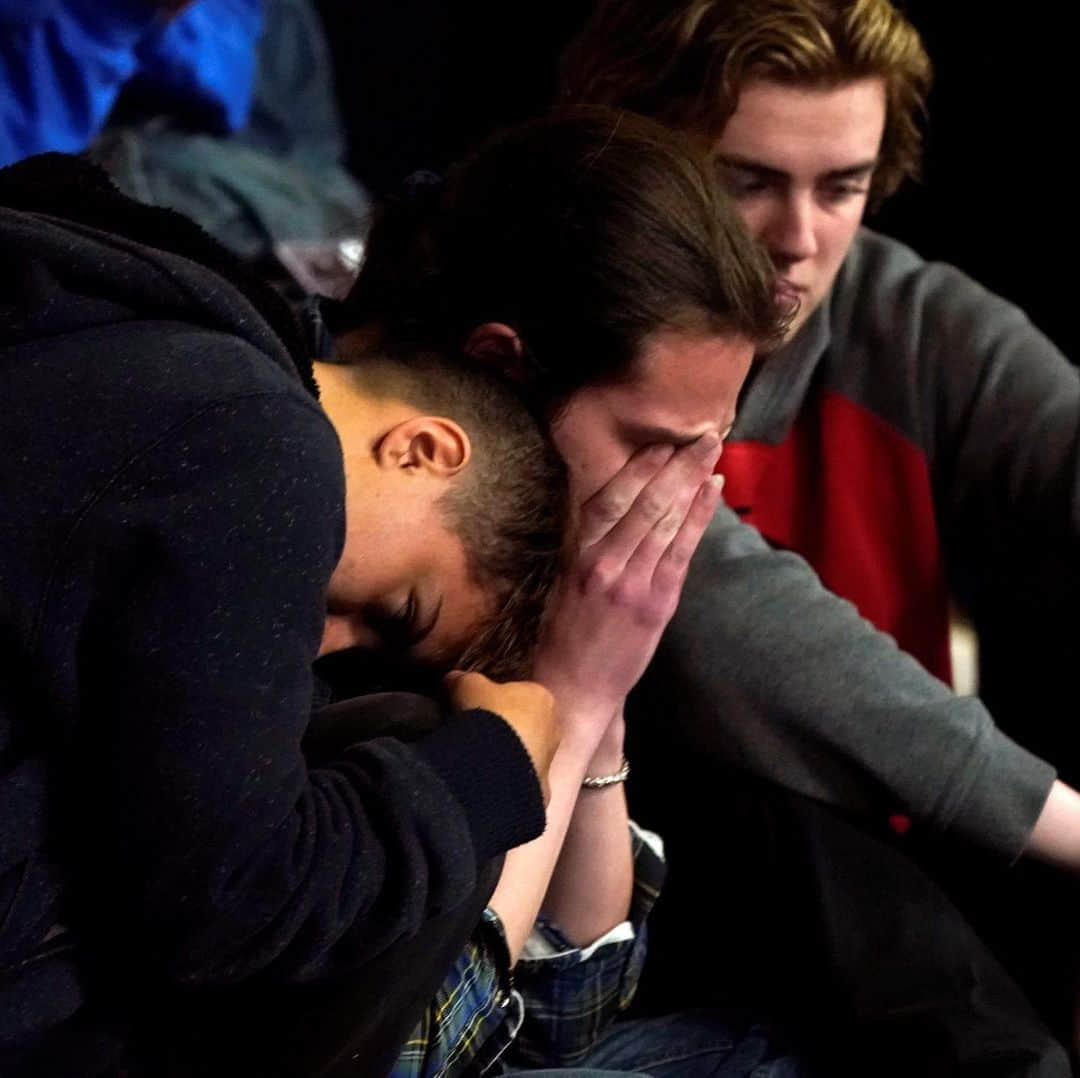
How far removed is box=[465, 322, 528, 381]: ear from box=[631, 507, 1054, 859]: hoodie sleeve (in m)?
0.23

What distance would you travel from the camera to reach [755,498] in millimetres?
1536

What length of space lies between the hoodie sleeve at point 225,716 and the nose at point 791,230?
67 cm

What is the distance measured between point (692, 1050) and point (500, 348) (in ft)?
1.62

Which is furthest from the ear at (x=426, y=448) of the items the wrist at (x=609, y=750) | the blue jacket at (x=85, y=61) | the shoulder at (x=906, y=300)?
the blue jacket at (x=85, y=61)

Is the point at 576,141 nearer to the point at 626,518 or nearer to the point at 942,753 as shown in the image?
the point at 626,518

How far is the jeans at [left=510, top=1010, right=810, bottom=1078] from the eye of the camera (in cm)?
114

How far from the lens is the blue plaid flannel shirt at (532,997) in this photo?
3.29 ft

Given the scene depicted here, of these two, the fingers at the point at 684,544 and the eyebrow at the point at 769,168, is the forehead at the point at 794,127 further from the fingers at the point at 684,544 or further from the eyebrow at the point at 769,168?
the fingers at the point at 684,544

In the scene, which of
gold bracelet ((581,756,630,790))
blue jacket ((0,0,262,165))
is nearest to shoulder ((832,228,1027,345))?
gold bracelet ((581,756,630,790))

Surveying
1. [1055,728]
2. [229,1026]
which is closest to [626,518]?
[229,1026]

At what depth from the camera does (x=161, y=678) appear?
78 centimetres

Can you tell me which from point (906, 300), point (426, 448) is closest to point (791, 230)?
point (906, 300)

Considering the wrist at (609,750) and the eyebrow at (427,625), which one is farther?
the wrist at (609,750)

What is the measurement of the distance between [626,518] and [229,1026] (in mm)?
442
